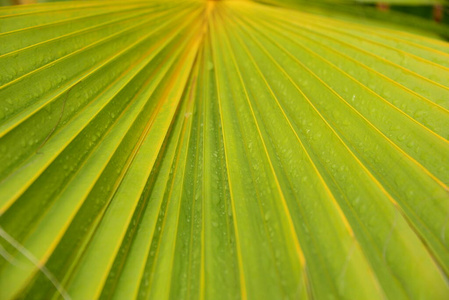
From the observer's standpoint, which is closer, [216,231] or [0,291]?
[0,291]

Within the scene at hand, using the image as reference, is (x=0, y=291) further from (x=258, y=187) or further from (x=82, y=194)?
(x=258, y=187)

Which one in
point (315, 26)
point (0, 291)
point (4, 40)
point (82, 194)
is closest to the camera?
point (0, 291)

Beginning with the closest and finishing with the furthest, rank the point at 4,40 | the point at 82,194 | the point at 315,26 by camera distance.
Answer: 1. the point at 82,194
2. the point at 4,40
3. the point at 315,26

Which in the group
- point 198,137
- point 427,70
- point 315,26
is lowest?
point 198,137

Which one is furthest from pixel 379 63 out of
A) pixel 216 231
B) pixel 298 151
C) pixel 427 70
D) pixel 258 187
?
pixel 216 231

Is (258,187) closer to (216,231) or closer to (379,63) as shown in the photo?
(216,231)

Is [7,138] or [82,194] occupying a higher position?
[7,138]
